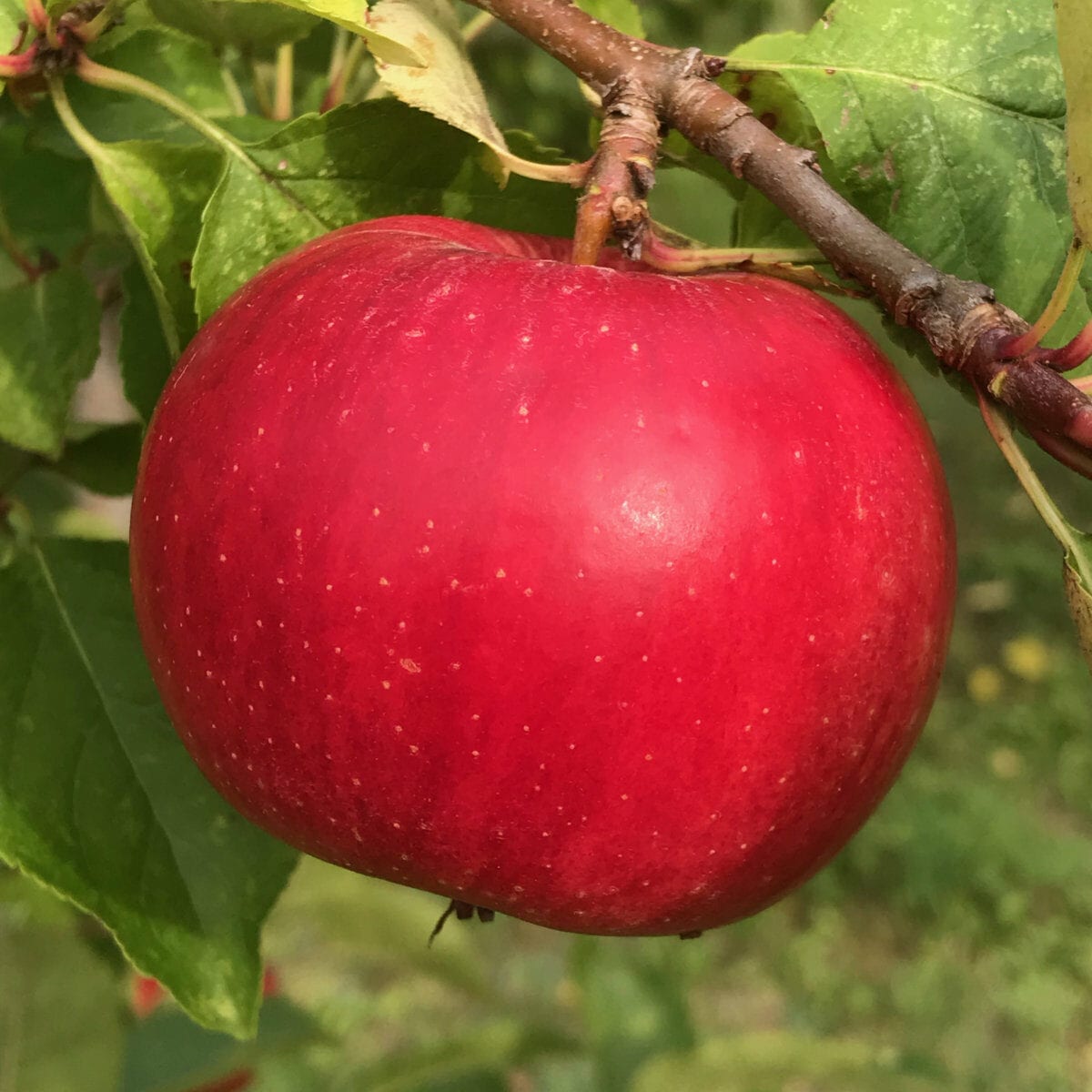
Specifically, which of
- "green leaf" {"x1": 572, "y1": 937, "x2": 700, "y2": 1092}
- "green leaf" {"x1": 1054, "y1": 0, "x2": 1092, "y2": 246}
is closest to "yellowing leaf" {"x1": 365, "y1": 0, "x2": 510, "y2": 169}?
"green leaf" {"x1": 1054, "y1": 0, "x2": 1092, "y2": 246}

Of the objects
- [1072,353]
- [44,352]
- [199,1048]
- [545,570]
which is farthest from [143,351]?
[199,1048]

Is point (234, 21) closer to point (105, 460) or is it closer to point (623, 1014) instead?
point (105, 460)

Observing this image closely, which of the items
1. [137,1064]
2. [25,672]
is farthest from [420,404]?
[137,1064]

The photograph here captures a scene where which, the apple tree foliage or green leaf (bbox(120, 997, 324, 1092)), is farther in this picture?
green leaf (bbox(120, 997, 324, 1092))

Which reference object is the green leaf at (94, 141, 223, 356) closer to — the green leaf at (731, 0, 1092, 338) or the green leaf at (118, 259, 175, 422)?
the green leaf at (118, 259, 175, 422)

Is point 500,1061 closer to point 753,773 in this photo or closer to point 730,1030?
point 753,773

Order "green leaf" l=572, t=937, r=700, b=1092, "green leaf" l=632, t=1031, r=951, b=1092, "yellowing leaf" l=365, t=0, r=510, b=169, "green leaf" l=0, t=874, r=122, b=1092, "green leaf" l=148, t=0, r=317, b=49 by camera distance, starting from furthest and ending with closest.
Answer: "green leaf" l=572, t=937, r=700, b=1092 < "green leaf" l=632, t=1031, r=951, b=1092 < "green leaf" l=0, t=874, r=122, b=1092 < "green leaf" l=148, t=0, r=317, b=49 < "yellowing leaf" l=365, t=0, r=510, b=169
